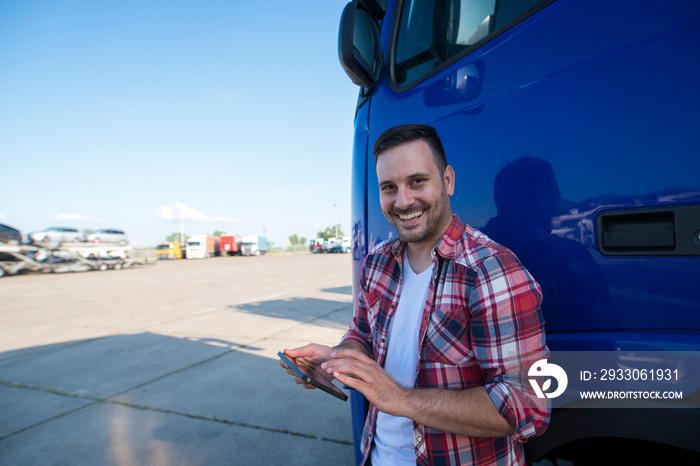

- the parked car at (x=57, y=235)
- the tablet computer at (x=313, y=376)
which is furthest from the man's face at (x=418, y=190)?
the parked car at (x=57, y=235)

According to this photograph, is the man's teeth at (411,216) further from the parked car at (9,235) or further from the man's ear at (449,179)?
the parked car at (9,235)

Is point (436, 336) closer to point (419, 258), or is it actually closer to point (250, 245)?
point (419, 258)

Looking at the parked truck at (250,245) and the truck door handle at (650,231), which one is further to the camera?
the parked truck at (250,245)

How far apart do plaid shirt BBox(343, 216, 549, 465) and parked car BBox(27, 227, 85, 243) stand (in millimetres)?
26515

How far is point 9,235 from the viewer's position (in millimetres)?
18062

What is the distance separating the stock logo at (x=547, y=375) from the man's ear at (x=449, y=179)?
616 millimetres

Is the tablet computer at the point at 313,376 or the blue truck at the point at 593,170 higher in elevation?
the blue truck at the point at 593,170

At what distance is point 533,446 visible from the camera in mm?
1101

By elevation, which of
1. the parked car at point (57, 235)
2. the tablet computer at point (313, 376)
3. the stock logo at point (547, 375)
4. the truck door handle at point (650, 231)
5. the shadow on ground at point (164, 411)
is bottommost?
the shadow on ground at point (164, 411)

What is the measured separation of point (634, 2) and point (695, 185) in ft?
1.67

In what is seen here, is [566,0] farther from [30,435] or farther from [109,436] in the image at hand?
[30,435]

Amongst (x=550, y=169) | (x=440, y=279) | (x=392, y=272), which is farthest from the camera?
(x=392, y=272)

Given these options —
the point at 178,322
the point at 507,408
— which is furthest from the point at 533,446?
the point at 178,322

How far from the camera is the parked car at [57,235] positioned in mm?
20763
